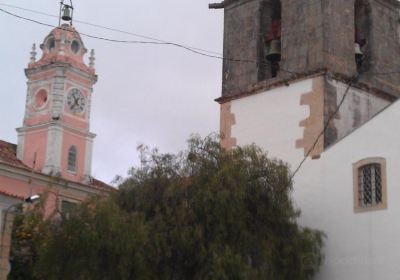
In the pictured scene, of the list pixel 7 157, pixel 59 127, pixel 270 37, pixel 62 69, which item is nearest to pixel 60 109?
pixel 59 127

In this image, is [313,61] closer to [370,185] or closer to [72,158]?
[370,185]

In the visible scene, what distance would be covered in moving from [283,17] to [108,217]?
7.27m

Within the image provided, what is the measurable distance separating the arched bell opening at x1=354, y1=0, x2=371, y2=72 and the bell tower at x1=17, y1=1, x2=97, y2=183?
17.3 metres

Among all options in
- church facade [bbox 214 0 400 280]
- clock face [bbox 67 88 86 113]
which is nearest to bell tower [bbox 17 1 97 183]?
clock face [bbox 67 88 86 113]

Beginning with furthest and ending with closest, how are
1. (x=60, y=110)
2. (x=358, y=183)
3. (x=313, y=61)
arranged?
(x=60, y=110) < (x=313, y=61) < (x=358, y=183)

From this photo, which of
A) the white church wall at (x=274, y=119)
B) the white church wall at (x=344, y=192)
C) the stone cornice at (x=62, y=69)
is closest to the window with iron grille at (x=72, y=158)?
the stone cornice at (x=62, y=69)

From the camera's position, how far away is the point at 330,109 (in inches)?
697

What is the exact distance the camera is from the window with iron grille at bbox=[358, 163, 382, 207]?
16.1 m

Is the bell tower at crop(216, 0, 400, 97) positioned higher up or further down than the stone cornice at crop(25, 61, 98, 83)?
further down

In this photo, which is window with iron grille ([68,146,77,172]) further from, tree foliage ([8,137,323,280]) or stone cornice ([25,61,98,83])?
tree foliage ([8,137,323,280])

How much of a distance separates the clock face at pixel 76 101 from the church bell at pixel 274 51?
17.8m

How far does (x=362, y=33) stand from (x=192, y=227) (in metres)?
7.48

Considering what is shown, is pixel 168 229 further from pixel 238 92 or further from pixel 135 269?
pixel 238 92

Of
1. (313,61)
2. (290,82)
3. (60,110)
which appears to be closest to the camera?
(313,61)
